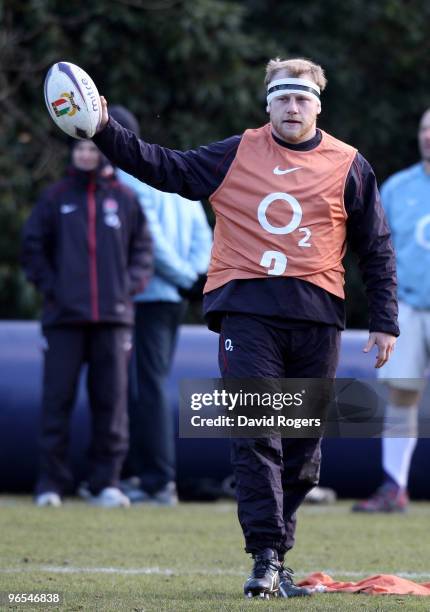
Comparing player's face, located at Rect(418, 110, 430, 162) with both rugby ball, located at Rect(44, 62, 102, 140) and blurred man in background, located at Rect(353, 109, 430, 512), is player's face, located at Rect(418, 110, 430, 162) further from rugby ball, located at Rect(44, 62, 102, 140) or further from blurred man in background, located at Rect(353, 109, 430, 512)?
rugby ball, located at Rect(44, 62, 102, 140)

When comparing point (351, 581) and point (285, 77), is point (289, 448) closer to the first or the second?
point (351, 581)

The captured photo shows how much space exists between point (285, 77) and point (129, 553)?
2.35 meters

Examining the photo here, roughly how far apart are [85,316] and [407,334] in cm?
197

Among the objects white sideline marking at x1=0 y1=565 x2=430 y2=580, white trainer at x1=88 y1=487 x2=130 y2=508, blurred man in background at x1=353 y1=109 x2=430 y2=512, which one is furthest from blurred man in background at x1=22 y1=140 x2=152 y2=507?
white sideline marking at x1=0 y1=565 x2=430 y2=580

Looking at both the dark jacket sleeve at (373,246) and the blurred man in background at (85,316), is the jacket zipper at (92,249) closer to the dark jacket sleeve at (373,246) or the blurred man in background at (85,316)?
the blurred man in background at (85,316)

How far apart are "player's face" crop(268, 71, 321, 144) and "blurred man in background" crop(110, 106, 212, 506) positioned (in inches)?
137

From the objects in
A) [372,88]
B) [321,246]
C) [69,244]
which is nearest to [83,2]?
[372,88]

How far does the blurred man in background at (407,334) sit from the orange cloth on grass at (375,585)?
3.20m

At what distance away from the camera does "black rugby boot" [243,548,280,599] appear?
507 cm

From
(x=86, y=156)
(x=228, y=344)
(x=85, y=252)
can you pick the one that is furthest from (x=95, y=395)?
(x=228, y=344)

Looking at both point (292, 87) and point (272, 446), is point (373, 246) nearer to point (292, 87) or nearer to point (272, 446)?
point (292, 87)

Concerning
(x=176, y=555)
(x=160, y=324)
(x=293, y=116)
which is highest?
(x=293, y=116)

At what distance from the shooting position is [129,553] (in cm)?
652

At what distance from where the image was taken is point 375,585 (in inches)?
210
